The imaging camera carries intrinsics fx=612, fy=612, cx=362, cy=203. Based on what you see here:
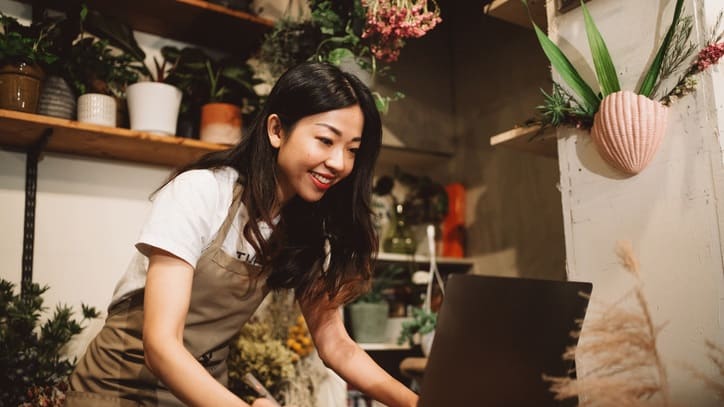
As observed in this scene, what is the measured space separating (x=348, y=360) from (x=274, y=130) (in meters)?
0.55

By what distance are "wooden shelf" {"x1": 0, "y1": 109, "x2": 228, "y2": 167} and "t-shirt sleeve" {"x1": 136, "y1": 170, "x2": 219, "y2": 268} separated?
0.71 m

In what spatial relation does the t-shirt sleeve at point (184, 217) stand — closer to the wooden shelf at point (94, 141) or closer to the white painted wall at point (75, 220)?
the wooden shelf at point (94, 141)

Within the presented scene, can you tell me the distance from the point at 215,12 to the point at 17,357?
1.24m

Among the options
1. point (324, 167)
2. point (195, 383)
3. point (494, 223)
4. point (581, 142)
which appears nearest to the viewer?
point (195, 383)

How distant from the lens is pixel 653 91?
149cm

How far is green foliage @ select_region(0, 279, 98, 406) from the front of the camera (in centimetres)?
168

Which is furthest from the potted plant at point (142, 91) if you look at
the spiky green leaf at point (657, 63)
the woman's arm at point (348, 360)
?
the spiky green leaf at point (657, 63)

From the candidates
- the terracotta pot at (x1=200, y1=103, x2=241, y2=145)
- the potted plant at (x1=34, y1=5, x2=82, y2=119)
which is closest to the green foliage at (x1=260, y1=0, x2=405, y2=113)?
the terracotta pot at (x1=200, y1=103, x2=241, y2=145)

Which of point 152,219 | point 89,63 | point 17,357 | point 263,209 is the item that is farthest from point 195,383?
point 89,63

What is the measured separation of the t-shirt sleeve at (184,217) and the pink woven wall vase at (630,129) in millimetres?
947

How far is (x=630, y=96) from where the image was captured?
1.46m

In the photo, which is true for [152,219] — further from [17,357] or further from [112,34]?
[112,34]

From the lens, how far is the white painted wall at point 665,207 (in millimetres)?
1347

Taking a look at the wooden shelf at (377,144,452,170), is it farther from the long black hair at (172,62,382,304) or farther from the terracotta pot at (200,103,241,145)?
the long black hair at (172,62,382,304)
